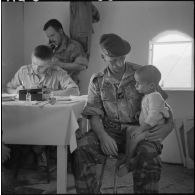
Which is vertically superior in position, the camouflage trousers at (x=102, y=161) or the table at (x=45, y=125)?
the table at (x=45, y=125)

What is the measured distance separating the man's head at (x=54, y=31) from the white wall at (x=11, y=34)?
0.27 ft

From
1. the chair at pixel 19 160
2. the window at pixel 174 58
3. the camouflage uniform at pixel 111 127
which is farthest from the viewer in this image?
the chair at pixel 19 160

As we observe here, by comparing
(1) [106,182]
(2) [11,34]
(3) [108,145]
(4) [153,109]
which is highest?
(2) [11,34]

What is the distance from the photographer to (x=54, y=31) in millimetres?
806

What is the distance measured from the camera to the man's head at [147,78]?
29.3 inches

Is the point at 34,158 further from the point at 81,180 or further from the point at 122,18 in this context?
the point at 122,18

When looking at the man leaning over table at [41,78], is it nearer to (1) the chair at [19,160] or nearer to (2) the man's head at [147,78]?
(1) the chair at [19,160]

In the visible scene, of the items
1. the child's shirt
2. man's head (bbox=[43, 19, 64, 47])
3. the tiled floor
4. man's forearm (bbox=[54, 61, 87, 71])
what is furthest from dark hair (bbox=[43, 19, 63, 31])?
the tiled floor

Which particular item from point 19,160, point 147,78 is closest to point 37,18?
point 147,78

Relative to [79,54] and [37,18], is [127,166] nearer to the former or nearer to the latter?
[79,54]

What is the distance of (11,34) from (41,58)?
0.40ft

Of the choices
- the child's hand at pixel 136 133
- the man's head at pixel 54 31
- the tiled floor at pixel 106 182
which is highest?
the man's head at pixel 54 31

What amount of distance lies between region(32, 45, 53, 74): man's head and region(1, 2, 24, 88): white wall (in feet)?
0.15

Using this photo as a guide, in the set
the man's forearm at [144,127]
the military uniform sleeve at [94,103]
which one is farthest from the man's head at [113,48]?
the man's forearm at [144,127]
